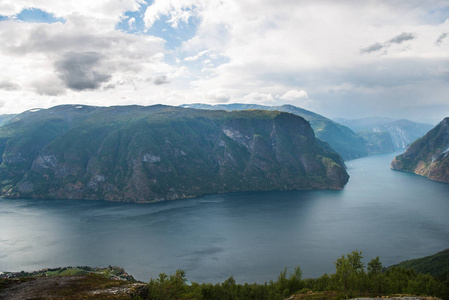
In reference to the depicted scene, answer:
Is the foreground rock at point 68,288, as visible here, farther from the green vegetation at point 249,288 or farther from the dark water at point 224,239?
the dark water at point 224,239

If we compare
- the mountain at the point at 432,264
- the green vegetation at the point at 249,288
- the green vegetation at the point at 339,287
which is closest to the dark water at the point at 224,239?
the mountain at the point at 432,264

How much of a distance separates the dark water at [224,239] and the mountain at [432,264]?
756 cm

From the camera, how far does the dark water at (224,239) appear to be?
115 metres

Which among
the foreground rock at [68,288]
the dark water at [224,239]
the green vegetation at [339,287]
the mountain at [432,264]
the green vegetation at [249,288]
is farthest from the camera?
the dark water at [224,239]

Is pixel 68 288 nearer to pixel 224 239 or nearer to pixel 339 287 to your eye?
pixel 339 287

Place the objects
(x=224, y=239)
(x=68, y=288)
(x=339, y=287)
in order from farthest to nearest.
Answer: (x=224, y=239) → (x=339, y=287) → (x=68, y=288)

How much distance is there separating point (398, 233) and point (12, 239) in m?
201

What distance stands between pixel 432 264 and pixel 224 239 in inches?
3383

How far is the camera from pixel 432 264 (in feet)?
335

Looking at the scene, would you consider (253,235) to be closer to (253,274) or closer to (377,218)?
(253,274)

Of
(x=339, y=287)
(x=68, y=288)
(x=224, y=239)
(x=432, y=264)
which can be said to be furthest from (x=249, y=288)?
(x=432, y=264)

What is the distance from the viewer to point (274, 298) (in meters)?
65.8

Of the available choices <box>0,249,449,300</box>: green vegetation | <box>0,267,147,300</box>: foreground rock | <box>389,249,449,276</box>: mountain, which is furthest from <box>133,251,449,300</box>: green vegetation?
<box>389,249,449,276</box>: mountain

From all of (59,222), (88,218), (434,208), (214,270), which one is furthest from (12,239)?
(434,208)
